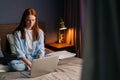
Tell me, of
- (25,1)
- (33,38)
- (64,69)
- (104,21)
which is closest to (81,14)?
(25,1)

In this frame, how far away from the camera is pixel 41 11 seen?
4.06m

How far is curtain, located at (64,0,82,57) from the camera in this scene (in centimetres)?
398

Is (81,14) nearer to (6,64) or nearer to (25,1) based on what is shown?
(25,1)

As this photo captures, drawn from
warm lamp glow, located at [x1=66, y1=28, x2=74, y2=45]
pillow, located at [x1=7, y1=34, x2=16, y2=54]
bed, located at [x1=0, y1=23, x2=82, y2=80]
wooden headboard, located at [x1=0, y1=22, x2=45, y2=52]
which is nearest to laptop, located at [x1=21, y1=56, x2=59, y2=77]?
bed, located at [x1=0, y1=23, x2=82, y2=80]

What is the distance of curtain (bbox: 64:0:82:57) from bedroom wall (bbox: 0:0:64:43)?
6.6 inches

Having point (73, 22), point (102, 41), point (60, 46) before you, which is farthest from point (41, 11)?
point (102, 41)

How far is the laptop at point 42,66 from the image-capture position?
2.30m

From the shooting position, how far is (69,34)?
420 centimetres

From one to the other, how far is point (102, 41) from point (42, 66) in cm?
185

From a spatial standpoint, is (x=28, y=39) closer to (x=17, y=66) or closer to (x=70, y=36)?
(x=17, y=66)

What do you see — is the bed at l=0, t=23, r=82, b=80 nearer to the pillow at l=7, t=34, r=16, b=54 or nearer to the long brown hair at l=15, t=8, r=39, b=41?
the pillow at l=7, t=34, r=16, b=54

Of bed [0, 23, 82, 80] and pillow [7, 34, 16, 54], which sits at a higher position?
pillow [7, 34, 16, 54]

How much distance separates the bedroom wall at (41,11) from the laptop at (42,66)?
1.59m

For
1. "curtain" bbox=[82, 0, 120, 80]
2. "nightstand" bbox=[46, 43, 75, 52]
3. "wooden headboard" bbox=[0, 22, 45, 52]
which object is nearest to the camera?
"curtain" bbox=[82, 0, 120, 80]
